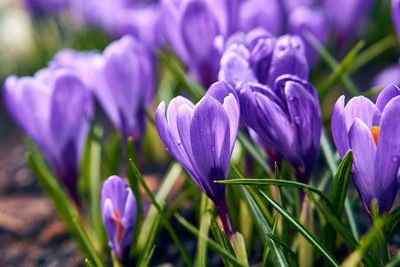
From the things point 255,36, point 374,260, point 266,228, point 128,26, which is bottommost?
point 374,260

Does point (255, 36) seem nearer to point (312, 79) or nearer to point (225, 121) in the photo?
point (225, 121)

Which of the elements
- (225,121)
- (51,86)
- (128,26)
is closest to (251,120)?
(225,121)

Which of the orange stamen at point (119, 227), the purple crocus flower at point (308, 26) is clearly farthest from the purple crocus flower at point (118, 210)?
the purple crocus flower at point (308, 26)

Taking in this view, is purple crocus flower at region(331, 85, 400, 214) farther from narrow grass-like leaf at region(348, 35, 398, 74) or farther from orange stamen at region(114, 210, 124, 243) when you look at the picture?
narrow grass-like leaf at region(348, 35, 398, 74)

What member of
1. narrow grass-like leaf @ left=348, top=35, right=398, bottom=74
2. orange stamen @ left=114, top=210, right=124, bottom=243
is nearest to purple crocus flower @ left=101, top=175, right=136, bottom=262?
orange stamen @ left=114, top=210, right=124, bottom=243

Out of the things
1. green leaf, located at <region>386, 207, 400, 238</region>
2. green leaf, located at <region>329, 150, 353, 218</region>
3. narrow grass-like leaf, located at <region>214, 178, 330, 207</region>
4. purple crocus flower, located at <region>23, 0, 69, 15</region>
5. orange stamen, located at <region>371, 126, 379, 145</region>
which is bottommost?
green leaf, located at <region>386, 207, 400, 238</region>

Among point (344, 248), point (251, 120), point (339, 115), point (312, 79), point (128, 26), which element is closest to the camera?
point (339, 115)
